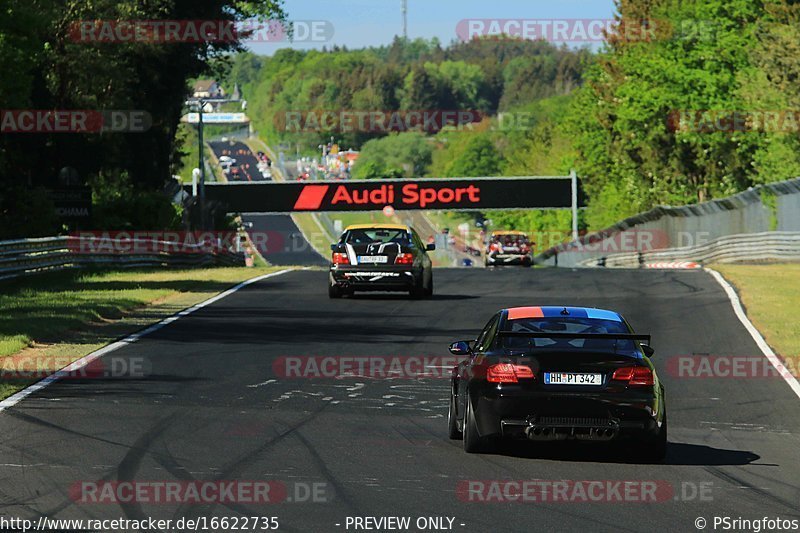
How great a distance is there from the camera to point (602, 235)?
73562 millimetres

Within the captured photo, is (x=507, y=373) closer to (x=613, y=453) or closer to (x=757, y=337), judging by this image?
(x=613, y=453)

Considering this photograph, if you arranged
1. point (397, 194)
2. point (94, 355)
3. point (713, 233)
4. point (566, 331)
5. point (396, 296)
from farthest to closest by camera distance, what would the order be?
point (397, 194)
point (713, 233)
point (396, 296)
point (94, 355)
point (566, 331)

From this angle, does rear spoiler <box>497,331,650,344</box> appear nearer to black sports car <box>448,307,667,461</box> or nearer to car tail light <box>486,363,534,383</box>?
black sports car <box>448,307,667,461</box>

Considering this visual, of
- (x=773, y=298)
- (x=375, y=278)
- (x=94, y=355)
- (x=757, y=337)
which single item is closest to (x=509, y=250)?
(x=773, y=298)

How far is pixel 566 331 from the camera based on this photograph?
471 inches

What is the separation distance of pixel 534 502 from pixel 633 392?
6.17 ft

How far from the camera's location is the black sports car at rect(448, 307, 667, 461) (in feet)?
36.9

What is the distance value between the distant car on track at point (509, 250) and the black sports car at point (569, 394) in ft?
162

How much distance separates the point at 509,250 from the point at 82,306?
36203 mm

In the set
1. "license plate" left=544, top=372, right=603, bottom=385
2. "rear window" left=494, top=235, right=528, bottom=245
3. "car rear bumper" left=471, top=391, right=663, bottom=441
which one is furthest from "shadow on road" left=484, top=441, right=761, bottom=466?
"rear window" left=494, top=235, right=528, bottom=245

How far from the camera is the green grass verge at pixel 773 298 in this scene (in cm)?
2227

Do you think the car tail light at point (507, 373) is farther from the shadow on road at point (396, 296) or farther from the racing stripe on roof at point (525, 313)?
the shadow on road at point (396, 296)

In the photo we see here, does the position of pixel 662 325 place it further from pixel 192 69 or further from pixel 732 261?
pixel 192 69

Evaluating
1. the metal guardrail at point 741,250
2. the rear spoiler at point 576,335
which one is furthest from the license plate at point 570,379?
the metal guardrail at point 741,250
